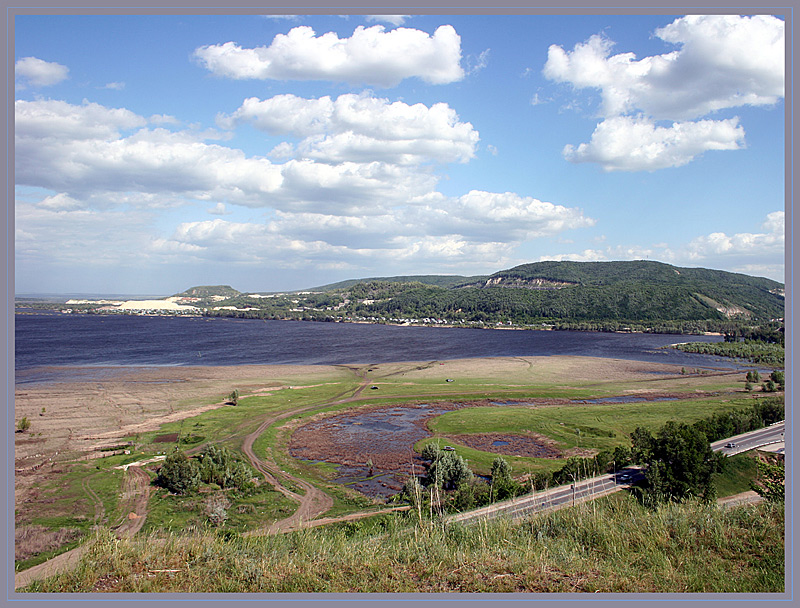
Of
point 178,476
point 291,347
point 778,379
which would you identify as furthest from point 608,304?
point 178,476

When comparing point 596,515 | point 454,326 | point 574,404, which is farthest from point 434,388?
point 454,326

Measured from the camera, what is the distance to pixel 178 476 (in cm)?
2098

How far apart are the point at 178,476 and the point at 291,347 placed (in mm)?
62902

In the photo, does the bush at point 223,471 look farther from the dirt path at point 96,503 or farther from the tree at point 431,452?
the tree at point 431,452

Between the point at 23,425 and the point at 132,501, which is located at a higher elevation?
the point at 23,425

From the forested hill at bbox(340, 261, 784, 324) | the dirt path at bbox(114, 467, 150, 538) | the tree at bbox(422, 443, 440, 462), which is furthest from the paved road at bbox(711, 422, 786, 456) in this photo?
the forested hill at bbox(340, 261, 784, 324)

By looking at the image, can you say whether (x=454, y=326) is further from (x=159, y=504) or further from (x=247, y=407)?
(x=159, y=504)

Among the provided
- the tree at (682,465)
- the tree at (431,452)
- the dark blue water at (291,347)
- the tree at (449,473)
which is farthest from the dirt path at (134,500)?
the dark blue water at (291,347)

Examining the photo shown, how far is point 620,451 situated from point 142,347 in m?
79.5

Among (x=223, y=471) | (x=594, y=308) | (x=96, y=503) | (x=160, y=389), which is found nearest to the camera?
(x=96, y=503)

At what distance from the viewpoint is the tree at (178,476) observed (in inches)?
813

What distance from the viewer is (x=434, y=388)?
1877 inches

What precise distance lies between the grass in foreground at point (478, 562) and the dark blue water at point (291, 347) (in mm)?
56910

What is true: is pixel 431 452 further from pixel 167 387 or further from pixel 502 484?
pixel 167 387
